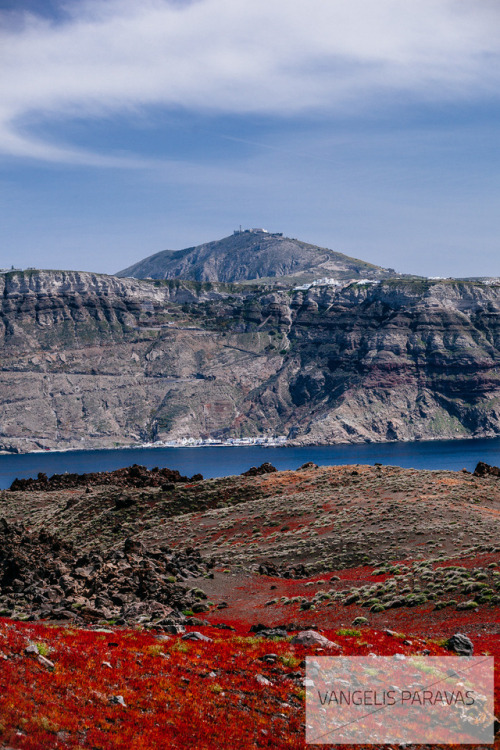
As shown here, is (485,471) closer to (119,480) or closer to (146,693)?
(119,480)

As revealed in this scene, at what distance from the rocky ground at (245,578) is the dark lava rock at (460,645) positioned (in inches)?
26.6

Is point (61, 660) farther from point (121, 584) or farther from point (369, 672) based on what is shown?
point (121, 584)

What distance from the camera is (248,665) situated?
58.9 feet

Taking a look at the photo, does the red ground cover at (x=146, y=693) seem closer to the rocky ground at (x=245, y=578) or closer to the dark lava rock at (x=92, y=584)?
the rocky ground at (x=245, y=578)

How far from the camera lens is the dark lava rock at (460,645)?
2003 centimetres

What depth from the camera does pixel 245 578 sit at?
43.1 meters

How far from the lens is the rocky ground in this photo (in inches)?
643

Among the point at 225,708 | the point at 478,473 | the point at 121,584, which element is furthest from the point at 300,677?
the point at 478,473

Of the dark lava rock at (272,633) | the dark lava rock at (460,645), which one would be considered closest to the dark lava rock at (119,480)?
the dark lava rock at (272,633)

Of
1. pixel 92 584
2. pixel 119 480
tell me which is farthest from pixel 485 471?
pixel 92 584

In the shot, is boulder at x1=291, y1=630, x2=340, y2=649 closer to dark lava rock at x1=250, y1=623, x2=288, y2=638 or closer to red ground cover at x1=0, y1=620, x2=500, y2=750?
red ground cover at x1=0, y1=620, x2=500, y2=750

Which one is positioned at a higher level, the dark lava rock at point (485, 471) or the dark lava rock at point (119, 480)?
the dark lava rock at point (485, 471)

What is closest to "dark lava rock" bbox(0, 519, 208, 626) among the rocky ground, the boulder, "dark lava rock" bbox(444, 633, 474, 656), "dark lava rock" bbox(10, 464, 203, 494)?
the rocky ground

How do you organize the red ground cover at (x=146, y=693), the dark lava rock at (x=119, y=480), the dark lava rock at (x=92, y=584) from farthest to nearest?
the dark lava rock at (x=119, y=480) → the dark lava rock at (x=92, y=584) → the red ground cover at (x=146, y=693)
